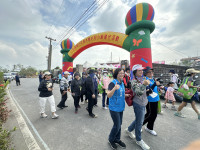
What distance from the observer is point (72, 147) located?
2037 mm

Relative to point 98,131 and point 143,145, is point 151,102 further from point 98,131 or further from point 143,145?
point 98,131

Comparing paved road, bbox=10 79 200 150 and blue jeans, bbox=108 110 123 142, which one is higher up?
blue jeans, bbox=108 110 123 142

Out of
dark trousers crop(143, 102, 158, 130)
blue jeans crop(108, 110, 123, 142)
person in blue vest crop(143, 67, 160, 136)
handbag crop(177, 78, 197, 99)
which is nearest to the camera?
blue jeans crop(108, 110, 123, 142)

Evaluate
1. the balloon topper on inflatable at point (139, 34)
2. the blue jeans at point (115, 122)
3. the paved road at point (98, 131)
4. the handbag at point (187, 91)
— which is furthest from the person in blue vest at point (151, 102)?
the balloon topper on inflatable at point (139, 34)

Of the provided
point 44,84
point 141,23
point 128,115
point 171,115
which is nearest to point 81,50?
point 141,23

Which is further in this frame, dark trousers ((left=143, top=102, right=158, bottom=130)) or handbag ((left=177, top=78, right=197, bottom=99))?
handbag ((left=177, top=78, right=197, bottom=99))

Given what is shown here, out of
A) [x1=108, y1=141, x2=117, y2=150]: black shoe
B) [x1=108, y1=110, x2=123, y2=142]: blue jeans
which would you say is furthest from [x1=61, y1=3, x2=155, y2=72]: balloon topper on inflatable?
[x1=108, y1=141, x2=117, y2=150]: black shoe

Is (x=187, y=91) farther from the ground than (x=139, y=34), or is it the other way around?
(x=139, y=34)

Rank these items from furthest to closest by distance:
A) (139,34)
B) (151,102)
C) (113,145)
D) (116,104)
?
(139,34), (151,102), (113,145), (116,104)

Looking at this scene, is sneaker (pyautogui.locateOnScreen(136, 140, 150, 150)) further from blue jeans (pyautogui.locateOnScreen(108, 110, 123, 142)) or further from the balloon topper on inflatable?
the balloon topper on inflatable

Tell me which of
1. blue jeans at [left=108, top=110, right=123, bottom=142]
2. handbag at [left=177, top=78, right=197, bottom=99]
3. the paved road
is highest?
handbag at [left=177, top=78, right=197, bottom=99]

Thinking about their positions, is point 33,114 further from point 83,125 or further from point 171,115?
point 171,115

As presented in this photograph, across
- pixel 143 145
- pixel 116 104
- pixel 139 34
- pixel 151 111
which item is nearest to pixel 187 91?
pixel 151 111

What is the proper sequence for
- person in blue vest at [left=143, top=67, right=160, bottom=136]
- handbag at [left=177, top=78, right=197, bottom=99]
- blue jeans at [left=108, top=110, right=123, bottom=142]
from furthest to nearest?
handbag at [left=177, top=78, right=197, bottom=99], person in blue vest at [left=143, top=67, right=160, bottom=136], blue jeans at [left=108, top=110, right=123, bottom=142]
